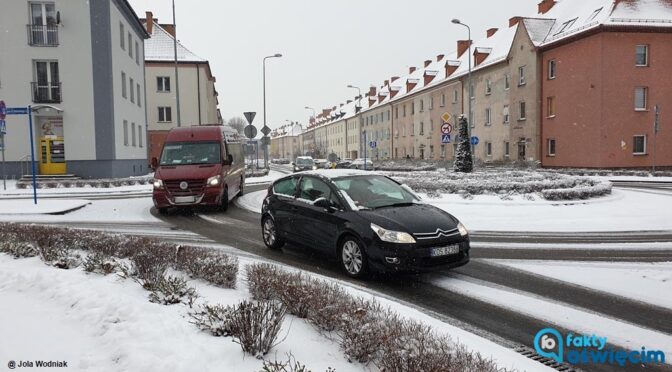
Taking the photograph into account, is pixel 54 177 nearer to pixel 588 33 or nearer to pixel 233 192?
pixel 233 192

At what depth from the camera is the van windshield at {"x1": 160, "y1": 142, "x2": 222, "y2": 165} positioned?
Result: 13.9 metres

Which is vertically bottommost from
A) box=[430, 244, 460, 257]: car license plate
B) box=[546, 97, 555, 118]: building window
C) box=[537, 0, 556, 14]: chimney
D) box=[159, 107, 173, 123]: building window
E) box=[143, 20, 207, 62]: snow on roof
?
box=[430, 244, 460, 257]: car license plate

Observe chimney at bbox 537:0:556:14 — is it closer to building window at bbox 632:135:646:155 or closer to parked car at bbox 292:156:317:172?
building window at bbox 632:135:646:155

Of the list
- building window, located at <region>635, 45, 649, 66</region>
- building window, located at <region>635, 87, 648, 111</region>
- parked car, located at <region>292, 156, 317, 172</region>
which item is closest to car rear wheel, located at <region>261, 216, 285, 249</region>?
parked car, located at <region>292, 156, 317, 172</region>

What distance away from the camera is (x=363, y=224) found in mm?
6449

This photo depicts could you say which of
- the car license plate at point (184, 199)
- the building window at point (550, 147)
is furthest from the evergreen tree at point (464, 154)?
the building window at point (550, 147)

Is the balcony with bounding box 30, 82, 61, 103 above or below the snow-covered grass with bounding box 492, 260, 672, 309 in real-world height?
above

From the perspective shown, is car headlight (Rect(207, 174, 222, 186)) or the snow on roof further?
the snow on roof

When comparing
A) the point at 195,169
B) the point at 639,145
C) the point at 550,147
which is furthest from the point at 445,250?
the point at 550,147

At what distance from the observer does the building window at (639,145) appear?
3125 cm

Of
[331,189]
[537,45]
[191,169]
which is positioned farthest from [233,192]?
[537,45]

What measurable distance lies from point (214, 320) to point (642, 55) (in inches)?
1441

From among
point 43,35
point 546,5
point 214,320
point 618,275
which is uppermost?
point 546,5

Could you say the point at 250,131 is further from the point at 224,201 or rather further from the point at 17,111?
the point at 224,201
